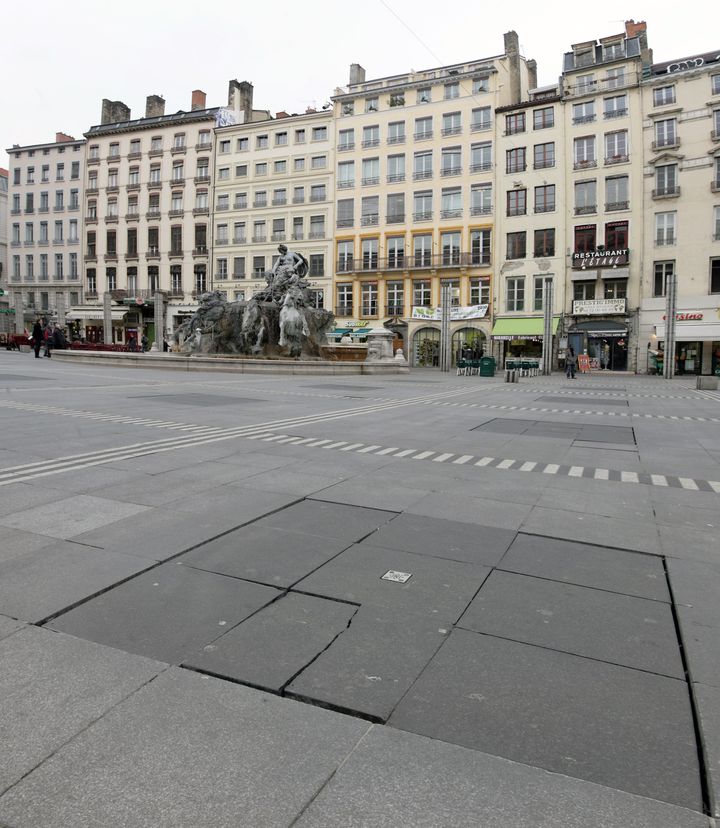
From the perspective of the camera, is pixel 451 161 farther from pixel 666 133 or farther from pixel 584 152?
pixel 666 133

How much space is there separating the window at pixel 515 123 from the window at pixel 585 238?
872cm

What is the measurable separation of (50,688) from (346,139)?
2099 inches

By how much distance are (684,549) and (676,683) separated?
192 cm

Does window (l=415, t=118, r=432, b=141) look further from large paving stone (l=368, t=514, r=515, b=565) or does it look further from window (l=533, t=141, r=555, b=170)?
large paving stone (l=368, t=514, r=515, b=565)

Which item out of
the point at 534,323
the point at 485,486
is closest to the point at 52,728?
the point at 485,486

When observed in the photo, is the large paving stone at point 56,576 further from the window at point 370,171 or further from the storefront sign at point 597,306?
the window at point 370,171

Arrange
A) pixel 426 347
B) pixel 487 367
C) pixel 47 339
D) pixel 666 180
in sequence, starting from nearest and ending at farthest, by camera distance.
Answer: pixel 487 367 → pixel 47 339 → pixel 666 180 → pixel 426 347

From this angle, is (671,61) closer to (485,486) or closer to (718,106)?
(718,106)

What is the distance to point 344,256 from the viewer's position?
164ft

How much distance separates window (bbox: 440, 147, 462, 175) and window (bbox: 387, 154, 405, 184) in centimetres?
326

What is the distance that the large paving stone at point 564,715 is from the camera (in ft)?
6.20

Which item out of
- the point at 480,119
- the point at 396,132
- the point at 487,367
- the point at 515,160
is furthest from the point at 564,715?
the point at 396,132

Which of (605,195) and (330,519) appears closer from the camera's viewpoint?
(330,519)

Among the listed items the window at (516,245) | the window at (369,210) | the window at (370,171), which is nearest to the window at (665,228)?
the window at (516,245)
